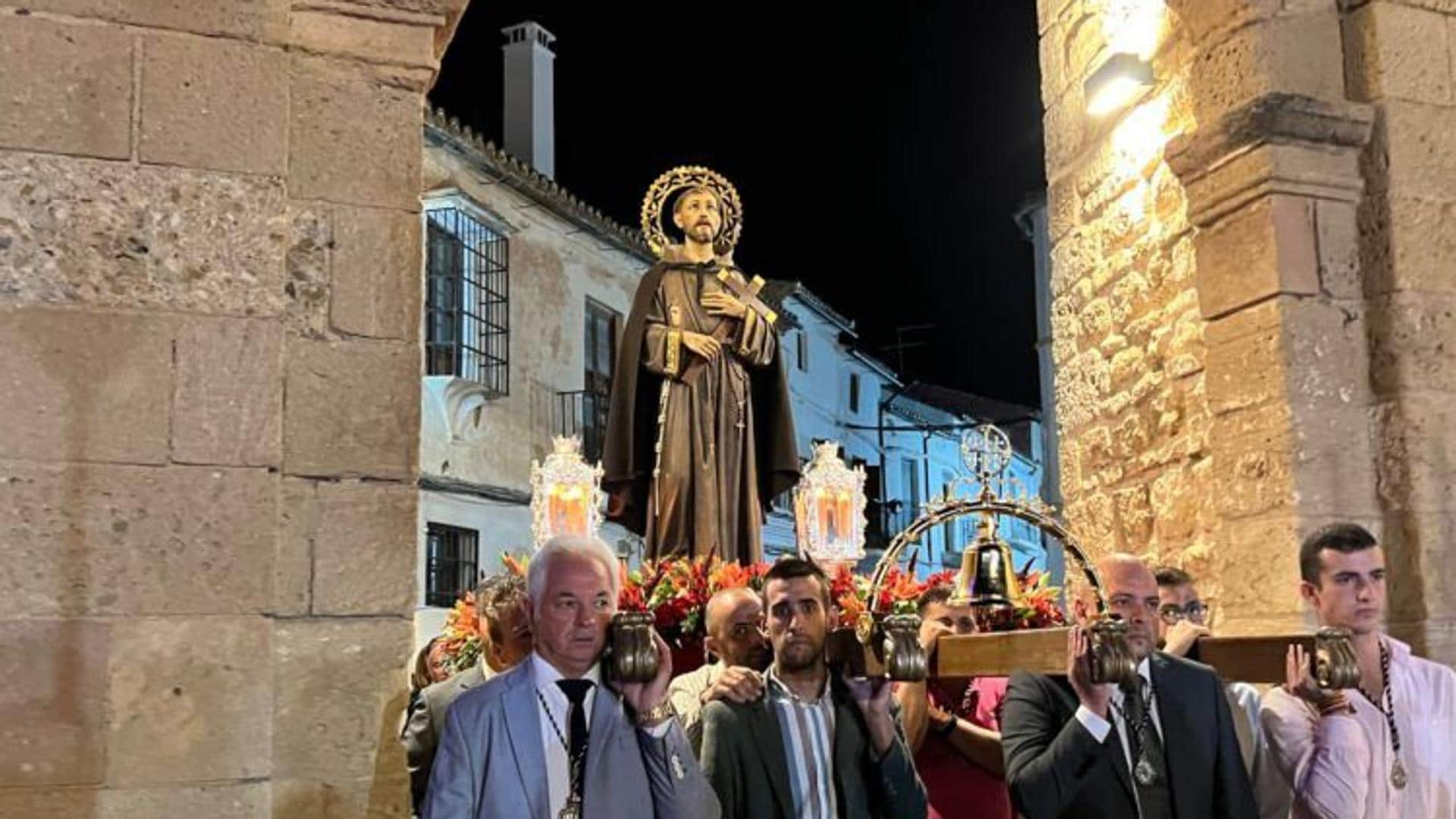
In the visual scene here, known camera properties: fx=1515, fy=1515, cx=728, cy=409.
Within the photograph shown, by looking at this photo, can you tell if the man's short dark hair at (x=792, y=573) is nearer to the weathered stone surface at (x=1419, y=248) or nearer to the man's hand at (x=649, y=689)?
the man's hand at (x=649, y=689)

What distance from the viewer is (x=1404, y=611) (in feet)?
16.0

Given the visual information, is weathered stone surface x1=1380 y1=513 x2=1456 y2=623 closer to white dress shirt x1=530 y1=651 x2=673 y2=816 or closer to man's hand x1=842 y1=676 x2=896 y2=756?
man's hand x1=842 y1=676 x2=896 y2=756

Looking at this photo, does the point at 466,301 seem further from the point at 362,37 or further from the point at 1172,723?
the point at 1172,723

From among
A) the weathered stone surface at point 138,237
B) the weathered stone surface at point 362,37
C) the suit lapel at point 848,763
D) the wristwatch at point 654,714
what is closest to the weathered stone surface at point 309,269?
the weathered stone surface at point 138,237

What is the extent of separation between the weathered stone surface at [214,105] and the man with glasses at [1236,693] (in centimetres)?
237

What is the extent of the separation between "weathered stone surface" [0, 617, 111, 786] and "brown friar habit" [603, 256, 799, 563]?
2818 mm

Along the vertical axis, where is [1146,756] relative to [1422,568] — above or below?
below

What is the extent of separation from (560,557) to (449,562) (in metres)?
11.5

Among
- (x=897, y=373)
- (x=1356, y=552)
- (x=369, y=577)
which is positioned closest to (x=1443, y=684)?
(x=1356, y=552)

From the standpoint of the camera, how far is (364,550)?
368 cm

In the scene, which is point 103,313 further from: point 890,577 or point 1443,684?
point 1443,684

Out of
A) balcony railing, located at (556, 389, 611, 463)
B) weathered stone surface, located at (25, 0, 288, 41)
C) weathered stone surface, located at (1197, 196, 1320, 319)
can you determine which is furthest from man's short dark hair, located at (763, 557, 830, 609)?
balcony railing, located at (556, 389, 611, 463)

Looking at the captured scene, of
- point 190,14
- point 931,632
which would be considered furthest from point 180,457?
point 931,632

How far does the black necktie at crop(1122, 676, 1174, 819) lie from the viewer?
3.30 meters
